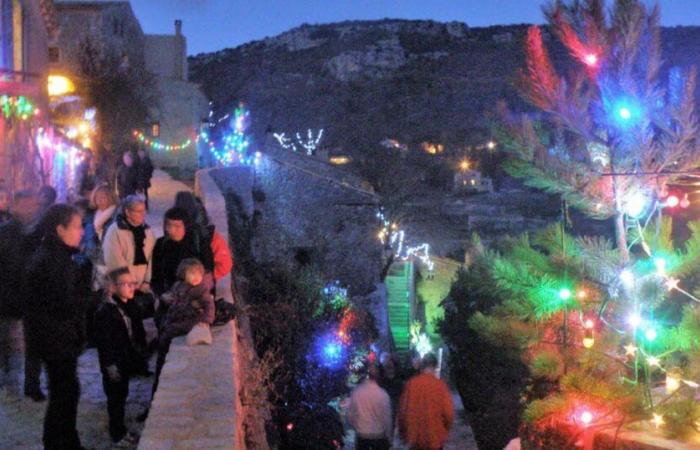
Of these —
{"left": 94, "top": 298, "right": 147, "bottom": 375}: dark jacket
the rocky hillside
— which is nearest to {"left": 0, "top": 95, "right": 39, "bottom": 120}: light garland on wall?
{"left": 94, "top": 298, "right": 147, "bottom": 375}: dark jacket

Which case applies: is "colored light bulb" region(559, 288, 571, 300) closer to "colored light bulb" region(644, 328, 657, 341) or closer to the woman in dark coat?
"colored light bulb" region(644, 328, 657, 341)

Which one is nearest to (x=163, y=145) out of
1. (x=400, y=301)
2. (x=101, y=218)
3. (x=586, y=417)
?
(x=400, y=301)

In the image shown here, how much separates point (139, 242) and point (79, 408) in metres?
1.43

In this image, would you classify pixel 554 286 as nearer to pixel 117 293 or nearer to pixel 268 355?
pixel 268 355

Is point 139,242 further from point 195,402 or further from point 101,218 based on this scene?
point 195,402

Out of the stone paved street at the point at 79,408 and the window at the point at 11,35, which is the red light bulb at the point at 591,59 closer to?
the stone paved street at the point at 79,408

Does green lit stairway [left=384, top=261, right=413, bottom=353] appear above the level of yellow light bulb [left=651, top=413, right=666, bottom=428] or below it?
below

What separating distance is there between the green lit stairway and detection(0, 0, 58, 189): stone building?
42.9ft

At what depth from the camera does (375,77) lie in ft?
221

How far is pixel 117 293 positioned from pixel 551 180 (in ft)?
12.3

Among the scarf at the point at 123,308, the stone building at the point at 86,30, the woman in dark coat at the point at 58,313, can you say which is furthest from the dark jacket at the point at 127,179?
the stone building at the point at 86,30

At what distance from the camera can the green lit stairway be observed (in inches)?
1006

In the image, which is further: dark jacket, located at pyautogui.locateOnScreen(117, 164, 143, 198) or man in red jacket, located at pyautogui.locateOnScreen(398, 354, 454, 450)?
dark jacket, located at pyautogui.locateOnScreen(117, 164, 143, 198)

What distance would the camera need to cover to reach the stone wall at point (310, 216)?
20.7m
